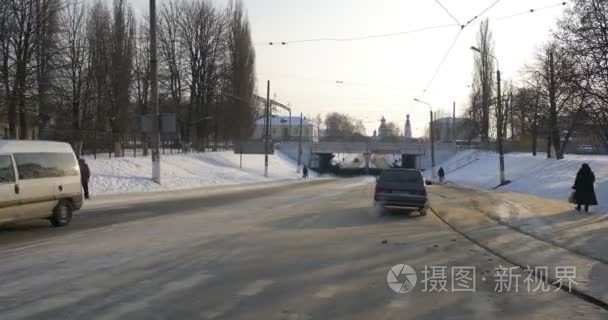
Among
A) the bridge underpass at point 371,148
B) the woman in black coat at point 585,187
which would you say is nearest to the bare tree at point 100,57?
the woman in black coat at point 585,187

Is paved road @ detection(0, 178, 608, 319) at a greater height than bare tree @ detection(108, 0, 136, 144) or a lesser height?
lesser

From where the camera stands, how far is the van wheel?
14.6 m

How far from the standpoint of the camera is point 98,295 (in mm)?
7312

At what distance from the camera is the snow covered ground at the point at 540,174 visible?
31.5 metres

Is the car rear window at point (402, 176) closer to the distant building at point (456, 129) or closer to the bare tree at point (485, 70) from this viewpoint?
the bare tree at point (485, 70)

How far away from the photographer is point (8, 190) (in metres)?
12.9

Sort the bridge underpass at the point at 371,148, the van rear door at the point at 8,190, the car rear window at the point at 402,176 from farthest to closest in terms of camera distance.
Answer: the bridge underpass at the point at 371,148, the car rear window at the point at 402,176, the van rear door at the point at 8,190

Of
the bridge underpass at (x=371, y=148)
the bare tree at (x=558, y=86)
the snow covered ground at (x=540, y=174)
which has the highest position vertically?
the bare tree at (x=558, y=86)

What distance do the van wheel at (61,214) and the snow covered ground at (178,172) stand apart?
1227 centimetres

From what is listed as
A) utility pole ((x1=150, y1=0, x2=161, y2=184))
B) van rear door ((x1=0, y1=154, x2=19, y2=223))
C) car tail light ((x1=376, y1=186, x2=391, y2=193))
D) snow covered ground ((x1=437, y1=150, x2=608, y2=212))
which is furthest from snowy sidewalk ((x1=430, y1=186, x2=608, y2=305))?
utility pole ((x1=150, y1=0, x2=161, y2=184))

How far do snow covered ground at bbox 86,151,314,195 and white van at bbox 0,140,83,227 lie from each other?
485 inches

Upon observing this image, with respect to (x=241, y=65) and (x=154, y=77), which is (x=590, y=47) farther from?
(x=241, y=65)

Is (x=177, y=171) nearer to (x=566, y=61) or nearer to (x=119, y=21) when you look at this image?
(x=119, y=21)

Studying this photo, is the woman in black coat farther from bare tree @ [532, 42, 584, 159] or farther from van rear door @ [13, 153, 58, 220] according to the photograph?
van rear door @ [13, 153, 58, 220]
